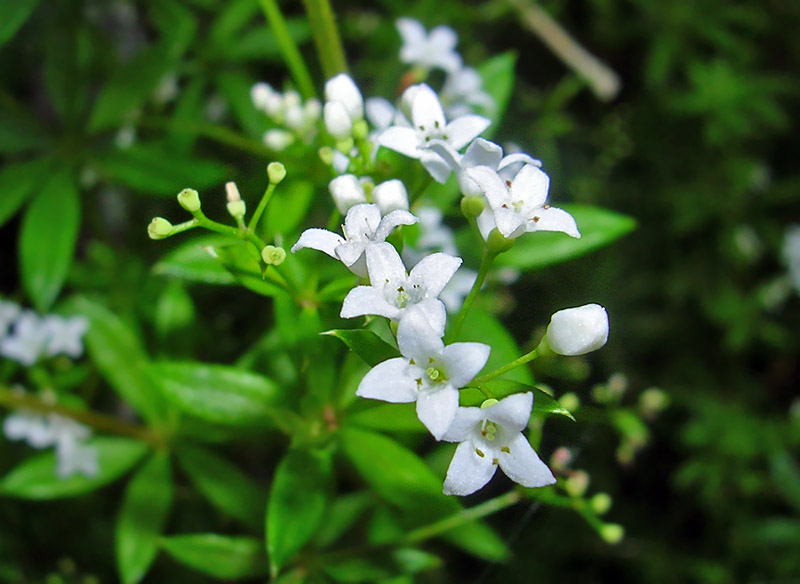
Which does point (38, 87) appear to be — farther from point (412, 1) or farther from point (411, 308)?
point (411, 308)

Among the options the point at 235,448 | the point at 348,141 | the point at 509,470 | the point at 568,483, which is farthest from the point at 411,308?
the point at 235,448

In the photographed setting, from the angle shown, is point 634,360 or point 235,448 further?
point 634,360

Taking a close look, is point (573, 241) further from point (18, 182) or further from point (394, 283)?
point (18, 182)

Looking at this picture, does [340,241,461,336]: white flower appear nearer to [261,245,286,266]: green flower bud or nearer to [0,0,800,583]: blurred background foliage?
[261,245,286,266]: green flower bud

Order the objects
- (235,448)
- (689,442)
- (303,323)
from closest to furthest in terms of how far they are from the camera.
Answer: (303,323) → (235,448) → (689,442)

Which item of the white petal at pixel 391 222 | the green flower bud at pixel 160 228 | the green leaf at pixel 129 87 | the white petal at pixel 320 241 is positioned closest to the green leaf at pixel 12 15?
the green leaf at pixel 129 87

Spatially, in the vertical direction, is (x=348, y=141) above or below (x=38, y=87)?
above

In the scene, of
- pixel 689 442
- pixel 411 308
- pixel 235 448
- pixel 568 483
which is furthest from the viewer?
pixel 689 442
